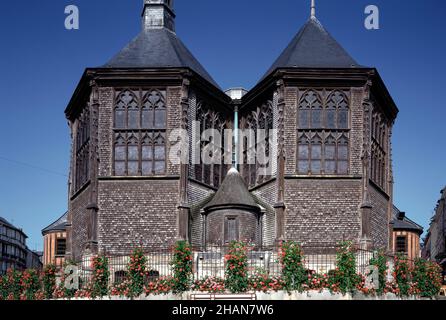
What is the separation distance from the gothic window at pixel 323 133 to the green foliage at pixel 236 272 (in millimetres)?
8766

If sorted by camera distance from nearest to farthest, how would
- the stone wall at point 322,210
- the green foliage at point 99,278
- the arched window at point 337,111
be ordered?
the green foliage at point 99,278 → the stone wall at point 322,210 → the arched window at point 337,111

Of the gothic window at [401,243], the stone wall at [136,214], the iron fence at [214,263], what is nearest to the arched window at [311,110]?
the iron fence at [214,263]

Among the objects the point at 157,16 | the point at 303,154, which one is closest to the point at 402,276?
the point at 303,154

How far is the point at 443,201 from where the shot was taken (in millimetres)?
86125

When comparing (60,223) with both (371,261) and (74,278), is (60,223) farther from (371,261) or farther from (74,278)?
(371,261)

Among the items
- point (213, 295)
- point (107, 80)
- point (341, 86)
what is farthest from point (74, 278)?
point (341, 86)

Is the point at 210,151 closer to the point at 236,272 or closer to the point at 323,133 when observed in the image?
the point at 323,133

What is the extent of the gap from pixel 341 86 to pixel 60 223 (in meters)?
28.2

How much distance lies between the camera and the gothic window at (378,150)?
37250 mm

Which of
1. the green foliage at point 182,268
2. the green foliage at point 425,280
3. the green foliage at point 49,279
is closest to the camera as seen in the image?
the green foliage at point 182,268

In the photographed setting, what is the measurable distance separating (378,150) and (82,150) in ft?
47.7

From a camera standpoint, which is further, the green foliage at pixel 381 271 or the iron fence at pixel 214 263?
the iron fence at pixel 214 263

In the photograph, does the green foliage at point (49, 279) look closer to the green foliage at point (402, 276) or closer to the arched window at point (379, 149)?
the green foliage at point (402, 276)

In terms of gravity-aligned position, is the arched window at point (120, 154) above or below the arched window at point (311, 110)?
below
